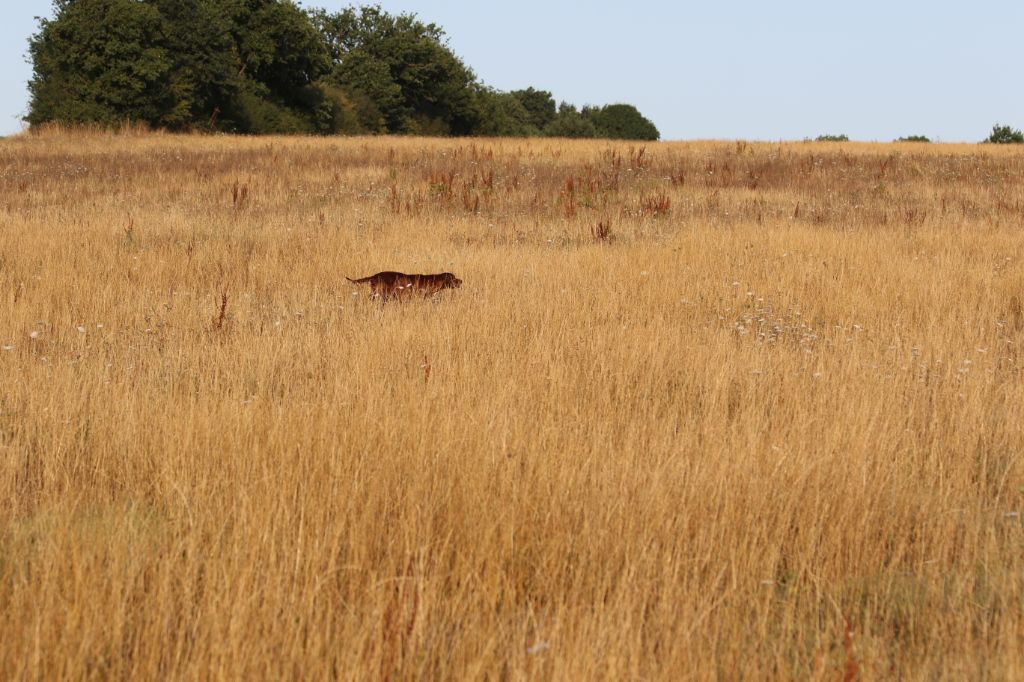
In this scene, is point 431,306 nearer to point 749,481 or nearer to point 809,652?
point 749,481

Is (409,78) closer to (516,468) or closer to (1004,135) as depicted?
(1004,135)

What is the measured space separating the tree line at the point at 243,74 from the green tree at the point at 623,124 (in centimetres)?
1981

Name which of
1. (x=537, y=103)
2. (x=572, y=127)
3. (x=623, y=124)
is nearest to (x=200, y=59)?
(x=572, y=127)

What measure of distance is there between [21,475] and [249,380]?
4.14 feet

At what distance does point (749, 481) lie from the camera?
2807 millimetres

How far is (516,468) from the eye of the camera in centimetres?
279

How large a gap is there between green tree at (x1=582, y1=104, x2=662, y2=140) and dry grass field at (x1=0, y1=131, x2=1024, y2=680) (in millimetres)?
75793

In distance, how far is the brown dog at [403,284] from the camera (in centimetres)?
589

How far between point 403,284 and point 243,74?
37.2 m

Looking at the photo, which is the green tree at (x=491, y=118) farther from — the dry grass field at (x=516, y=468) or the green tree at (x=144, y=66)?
the dry grass field at (x=516, y=468)

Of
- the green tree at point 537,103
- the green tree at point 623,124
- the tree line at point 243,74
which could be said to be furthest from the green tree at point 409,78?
the green tree at point 537,103

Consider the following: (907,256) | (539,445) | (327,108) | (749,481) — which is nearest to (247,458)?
(539,445)

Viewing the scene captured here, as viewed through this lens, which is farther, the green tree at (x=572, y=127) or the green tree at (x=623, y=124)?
the green tree at (x=623, y=124)

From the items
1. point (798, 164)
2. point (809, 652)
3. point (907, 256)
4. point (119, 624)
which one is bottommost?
point (809, 652)
